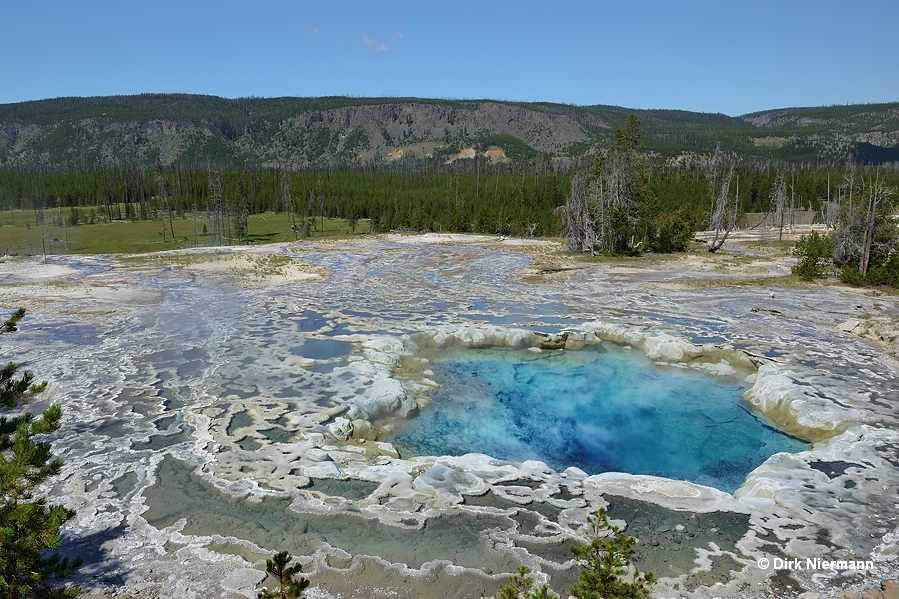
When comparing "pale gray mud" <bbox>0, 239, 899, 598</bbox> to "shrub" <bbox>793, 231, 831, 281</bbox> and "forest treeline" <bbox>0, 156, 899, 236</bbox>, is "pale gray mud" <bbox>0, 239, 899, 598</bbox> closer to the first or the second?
"shrub" <bbox>793, 231, 831, 281</bbox>

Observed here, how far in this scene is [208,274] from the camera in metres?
34.3

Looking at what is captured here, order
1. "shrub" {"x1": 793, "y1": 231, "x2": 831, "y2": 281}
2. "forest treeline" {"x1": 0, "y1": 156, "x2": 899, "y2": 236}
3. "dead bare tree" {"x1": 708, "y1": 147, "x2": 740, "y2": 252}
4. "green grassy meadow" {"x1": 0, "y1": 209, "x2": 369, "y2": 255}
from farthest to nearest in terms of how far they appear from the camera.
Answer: "forest treeline" {"x1": 0, "y1": 156, "x2": 899, "y2": 236}
"green grassy meadow" {"x1": 0, "y1": 209, "x2": 369, "y2": 255}
"dead bare tree" {"x1": 708, "y1": 147, "x2": 740, "y2": 252}
"shrub" {"x1": 793, "y1": 231, "x2": 831, "y2": 281}

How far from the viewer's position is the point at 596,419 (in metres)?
14.0

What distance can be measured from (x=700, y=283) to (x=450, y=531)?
24896 millimetres

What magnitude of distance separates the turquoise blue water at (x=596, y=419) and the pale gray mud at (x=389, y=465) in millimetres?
744

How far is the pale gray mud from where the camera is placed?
7.72 m

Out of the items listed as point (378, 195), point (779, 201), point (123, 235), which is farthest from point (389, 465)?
point (378, 195)

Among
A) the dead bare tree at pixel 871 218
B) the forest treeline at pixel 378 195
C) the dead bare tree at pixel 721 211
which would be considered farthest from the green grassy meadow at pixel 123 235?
the dead bare tree at pixel 871 218

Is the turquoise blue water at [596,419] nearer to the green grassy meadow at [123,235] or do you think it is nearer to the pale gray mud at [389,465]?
the pale gray mud at [389,465]

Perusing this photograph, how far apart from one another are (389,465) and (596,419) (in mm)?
5794

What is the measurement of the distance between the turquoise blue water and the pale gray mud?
74 centimetres

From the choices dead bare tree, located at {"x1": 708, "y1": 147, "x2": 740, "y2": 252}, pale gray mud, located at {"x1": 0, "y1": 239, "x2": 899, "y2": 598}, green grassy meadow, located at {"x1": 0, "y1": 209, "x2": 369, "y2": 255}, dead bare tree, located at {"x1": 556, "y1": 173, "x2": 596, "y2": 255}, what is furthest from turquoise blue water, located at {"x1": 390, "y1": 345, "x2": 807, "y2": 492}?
green grassy meadow, located at {"x1": 0, "y1": 209, "x2": 369, "y2": 255}

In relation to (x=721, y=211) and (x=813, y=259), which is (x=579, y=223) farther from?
(x=813, y=259)

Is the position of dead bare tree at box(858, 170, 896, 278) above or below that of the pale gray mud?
above
